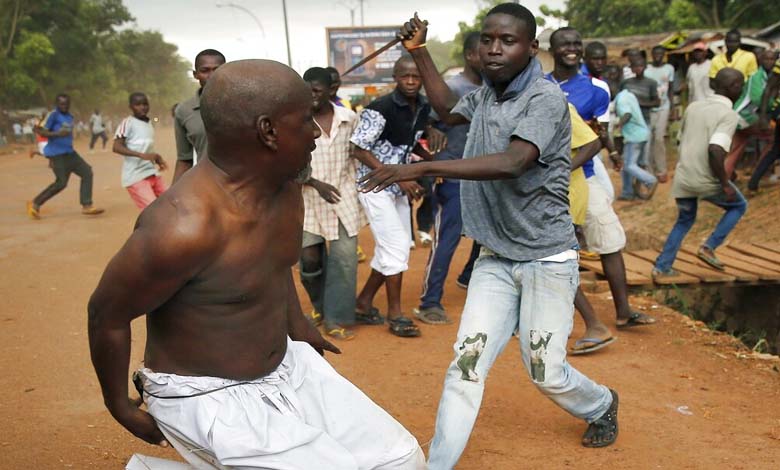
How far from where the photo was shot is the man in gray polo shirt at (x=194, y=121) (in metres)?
5.25

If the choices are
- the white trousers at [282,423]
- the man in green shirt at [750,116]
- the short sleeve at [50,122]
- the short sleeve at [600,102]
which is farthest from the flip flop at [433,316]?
the short sleeve at [50,122]

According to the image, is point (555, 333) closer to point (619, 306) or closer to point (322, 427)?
point (322, 427)

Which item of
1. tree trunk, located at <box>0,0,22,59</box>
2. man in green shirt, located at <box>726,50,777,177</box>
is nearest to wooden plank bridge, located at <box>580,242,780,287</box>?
man in green shirt, located at <box>726,50,777,177</box>

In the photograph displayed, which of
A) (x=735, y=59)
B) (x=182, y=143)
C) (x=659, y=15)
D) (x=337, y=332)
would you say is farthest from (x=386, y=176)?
(x=659, y=15)

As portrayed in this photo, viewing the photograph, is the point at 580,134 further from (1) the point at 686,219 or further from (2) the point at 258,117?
(2) the point at 258,117

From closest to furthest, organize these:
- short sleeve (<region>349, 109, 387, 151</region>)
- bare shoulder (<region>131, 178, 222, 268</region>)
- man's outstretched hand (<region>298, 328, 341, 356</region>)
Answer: bare shoulder (<region>131, 178, 222, 268</region>), man's outstretched hand (<region>298, 328, 341, 356</region>), short sleeve (<region>349, 109, 387, 151</region>)

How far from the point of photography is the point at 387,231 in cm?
562

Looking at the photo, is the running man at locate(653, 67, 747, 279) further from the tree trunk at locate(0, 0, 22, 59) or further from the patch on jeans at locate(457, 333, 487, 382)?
the tree trunk at locate(0, 0, 22, 59)

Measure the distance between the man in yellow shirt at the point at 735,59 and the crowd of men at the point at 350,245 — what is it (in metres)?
5.36

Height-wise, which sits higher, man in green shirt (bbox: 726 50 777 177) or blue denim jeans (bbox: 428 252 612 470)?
man in green shirt (bbox: 726 50 777 177)

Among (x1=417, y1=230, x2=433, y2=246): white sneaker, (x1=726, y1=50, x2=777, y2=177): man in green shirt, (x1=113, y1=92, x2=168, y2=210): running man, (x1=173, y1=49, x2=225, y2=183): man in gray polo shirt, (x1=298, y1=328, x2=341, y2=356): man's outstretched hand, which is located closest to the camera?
(x1=298, y1=328, x2=341, y2=356): man's outstretched hand

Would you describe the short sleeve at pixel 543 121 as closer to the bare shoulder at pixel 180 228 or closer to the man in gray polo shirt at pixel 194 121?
the bare shoulder at pixel 180 228

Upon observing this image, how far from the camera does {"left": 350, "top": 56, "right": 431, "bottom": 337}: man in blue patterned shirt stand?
5.48 metres

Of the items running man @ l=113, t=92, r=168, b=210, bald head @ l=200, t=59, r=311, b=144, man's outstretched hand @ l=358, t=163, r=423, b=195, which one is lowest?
running man @ l=113, t=92, r=168, b=210
